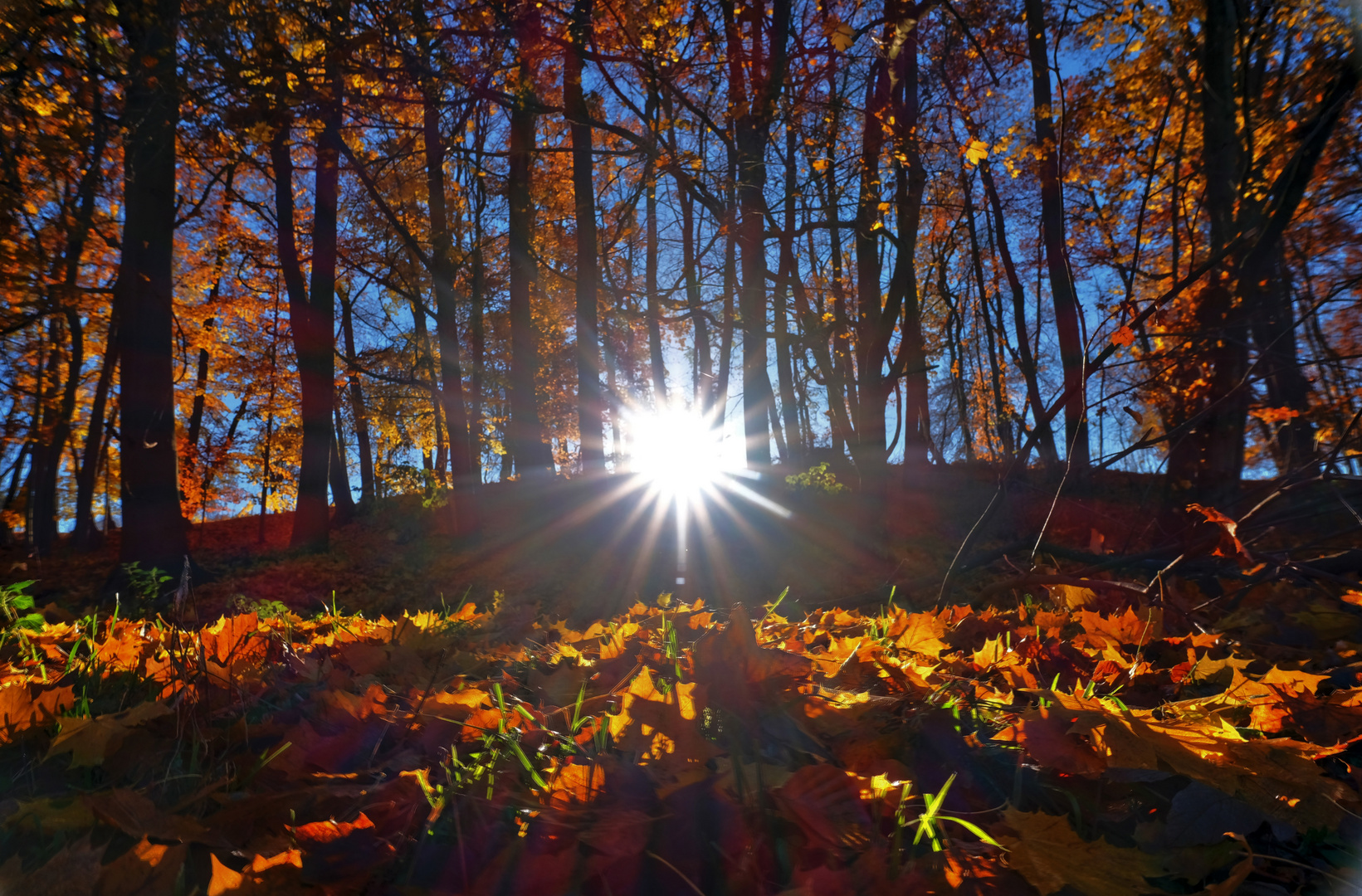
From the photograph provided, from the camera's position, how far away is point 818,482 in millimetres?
10984

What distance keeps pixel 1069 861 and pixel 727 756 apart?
1.52 feet

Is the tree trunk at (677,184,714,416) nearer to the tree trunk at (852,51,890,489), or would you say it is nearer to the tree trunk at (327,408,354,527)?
the tree trunk at (852,51,890,489)

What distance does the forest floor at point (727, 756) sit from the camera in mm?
809

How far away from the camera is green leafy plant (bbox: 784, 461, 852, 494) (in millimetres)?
10672

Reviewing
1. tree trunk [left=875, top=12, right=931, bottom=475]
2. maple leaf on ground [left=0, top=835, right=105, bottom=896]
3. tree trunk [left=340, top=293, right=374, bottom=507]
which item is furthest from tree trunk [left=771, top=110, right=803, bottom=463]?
tree trunk [left=340, top=293, right=374, bottom=507]

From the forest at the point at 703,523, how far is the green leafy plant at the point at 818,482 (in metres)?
0.21

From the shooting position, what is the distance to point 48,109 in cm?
535

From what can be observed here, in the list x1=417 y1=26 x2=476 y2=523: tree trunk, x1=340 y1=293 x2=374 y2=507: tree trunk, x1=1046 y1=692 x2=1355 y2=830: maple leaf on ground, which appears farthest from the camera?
x1=340 y1=293 x2=374 y2=507: tree trunk

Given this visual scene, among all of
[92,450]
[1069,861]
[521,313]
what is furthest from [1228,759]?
[92,450]

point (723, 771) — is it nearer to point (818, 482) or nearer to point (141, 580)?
point (141, 580)

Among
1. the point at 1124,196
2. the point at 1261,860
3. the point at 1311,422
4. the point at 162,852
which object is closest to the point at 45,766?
the point at 162,852

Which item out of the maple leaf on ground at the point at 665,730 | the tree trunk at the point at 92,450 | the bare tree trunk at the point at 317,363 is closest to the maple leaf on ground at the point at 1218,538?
the maple leaf on ground at the point at 665,730

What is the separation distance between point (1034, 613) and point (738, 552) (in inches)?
325

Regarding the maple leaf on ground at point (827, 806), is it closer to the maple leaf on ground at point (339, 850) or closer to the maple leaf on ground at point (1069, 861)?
the maple leaf on ground at point (1069, 861)
